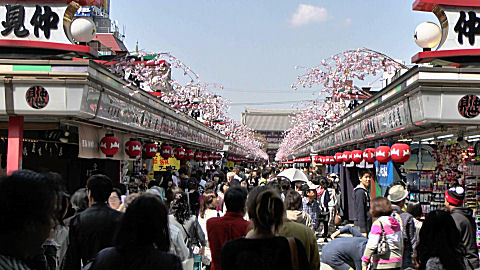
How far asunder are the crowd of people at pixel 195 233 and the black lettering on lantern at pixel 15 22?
13.7 ft

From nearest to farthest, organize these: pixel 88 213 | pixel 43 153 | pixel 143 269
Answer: pixel 143 269, pixel 88 213, pixel 43 153

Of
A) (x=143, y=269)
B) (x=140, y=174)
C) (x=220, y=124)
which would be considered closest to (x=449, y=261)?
(x=143, y=269)

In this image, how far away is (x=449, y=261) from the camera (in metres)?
4.88

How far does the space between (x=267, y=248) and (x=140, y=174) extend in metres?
14.5

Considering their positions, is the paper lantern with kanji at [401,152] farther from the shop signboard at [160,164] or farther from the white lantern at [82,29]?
the shop signboard at [160,164]

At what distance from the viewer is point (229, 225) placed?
19.3 ft

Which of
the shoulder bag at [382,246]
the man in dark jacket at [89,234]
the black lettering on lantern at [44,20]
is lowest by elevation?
the shoulder bag at [382,246]

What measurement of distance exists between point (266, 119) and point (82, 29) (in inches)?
4035

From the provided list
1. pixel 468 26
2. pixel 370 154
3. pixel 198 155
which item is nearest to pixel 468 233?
pixel 468 26

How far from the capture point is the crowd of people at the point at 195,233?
2.68 metres

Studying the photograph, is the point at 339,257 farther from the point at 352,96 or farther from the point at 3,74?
the point at 352,96

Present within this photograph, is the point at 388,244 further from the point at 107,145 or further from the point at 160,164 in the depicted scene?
the point at 160,164

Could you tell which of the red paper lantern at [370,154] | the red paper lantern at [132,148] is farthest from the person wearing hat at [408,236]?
the red paper lantern at [132,148]

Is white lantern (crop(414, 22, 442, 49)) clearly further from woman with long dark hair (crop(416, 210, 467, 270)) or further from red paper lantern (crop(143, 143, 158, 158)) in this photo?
red paper lantern (crop(143, 143, 158, 158))
